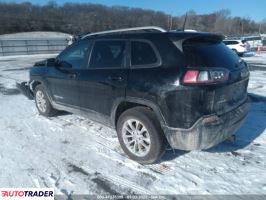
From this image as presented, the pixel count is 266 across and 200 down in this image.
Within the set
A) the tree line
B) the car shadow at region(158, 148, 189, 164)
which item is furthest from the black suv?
the tree line

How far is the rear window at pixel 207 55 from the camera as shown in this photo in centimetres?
342

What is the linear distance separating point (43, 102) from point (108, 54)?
2.60m

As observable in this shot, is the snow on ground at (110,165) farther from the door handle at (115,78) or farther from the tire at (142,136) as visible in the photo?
the door handle at (115,78)

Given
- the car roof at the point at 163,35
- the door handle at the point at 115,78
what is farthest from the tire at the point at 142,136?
the car roof at the point at 163,35

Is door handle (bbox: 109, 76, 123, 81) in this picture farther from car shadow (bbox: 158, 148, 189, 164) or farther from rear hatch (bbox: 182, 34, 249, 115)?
car shadow (bbox: 158, 148, 189, 164)

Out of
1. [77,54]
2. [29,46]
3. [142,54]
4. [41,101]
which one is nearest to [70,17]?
[29,46]

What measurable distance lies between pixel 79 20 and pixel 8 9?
21.5 meters

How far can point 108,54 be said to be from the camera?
4.32 metres

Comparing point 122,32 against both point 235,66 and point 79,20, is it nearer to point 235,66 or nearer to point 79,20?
point 235,66

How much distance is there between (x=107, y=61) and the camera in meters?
4.27

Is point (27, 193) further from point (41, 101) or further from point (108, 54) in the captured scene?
point (41, 101)

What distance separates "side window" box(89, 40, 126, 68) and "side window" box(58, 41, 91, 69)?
255 mm

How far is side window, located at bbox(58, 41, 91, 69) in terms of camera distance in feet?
15.7

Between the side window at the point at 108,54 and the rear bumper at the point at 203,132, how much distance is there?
1.29 m
